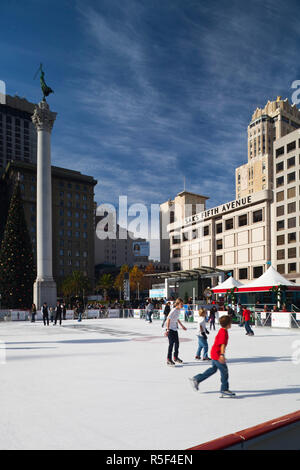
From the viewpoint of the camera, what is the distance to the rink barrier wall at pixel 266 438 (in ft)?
12.6

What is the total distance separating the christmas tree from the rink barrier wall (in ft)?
168

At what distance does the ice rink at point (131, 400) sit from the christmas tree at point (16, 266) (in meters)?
40.9

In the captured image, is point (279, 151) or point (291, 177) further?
point (279, 151)

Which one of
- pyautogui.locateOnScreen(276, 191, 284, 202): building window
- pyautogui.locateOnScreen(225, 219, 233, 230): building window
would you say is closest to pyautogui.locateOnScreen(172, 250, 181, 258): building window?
pyautogui.locateOnScreen(225, 219, 233, 230): building window

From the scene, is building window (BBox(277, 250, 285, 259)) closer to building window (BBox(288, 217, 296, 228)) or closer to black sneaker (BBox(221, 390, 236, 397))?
building window (BBox(288, 217, 296, 228))

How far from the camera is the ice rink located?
203 inches

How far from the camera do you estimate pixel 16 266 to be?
171ft

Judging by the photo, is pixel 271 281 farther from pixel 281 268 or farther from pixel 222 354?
pixel 281 268

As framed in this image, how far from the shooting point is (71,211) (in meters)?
114

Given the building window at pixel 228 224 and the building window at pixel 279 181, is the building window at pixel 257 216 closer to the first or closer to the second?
the building window at pixel 279 181

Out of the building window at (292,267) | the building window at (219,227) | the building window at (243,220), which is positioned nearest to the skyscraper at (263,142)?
the building window at (219,227)

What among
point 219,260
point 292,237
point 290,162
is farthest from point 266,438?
point 219,260

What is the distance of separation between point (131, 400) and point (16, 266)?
48.2 meters
